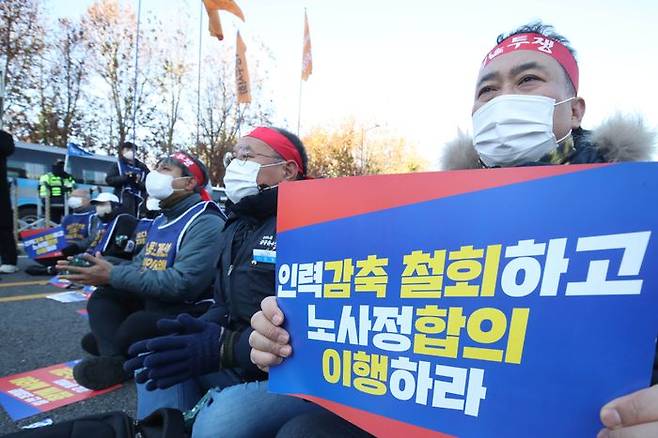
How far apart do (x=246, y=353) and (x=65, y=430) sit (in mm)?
522

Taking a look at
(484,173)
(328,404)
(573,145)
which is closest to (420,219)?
(484,173)

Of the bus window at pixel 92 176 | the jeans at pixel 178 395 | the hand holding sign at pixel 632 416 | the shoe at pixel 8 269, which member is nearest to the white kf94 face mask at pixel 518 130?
the hand holding sign at pixel 632 416

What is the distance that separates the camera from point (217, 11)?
1278 centimetres

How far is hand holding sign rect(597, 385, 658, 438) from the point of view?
1.73 ft

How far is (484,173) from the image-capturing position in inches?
27.1

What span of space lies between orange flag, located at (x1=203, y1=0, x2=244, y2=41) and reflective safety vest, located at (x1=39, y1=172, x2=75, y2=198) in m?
7.19

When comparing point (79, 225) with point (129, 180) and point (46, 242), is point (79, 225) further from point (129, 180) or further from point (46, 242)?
point (129, 180)

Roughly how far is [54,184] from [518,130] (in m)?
8.83

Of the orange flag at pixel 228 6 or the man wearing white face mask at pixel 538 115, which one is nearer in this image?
the man wearing white face mask at pixel 538 115

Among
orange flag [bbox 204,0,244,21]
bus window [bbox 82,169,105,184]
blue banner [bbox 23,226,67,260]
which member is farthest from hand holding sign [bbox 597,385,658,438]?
orange flag [bbox 204,0,244,21]

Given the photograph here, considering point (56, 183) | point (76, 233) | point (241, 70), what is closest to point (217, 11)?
point (241, 70)

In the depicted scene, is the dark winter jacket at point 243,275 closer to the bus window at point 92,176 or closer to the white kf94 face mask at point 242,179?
the white kf94 face mask at point 242,179

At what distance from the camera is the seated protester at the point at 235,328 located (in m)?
1.25

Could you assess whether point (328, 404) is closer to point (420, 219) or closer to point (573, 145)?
point (420, 219)
